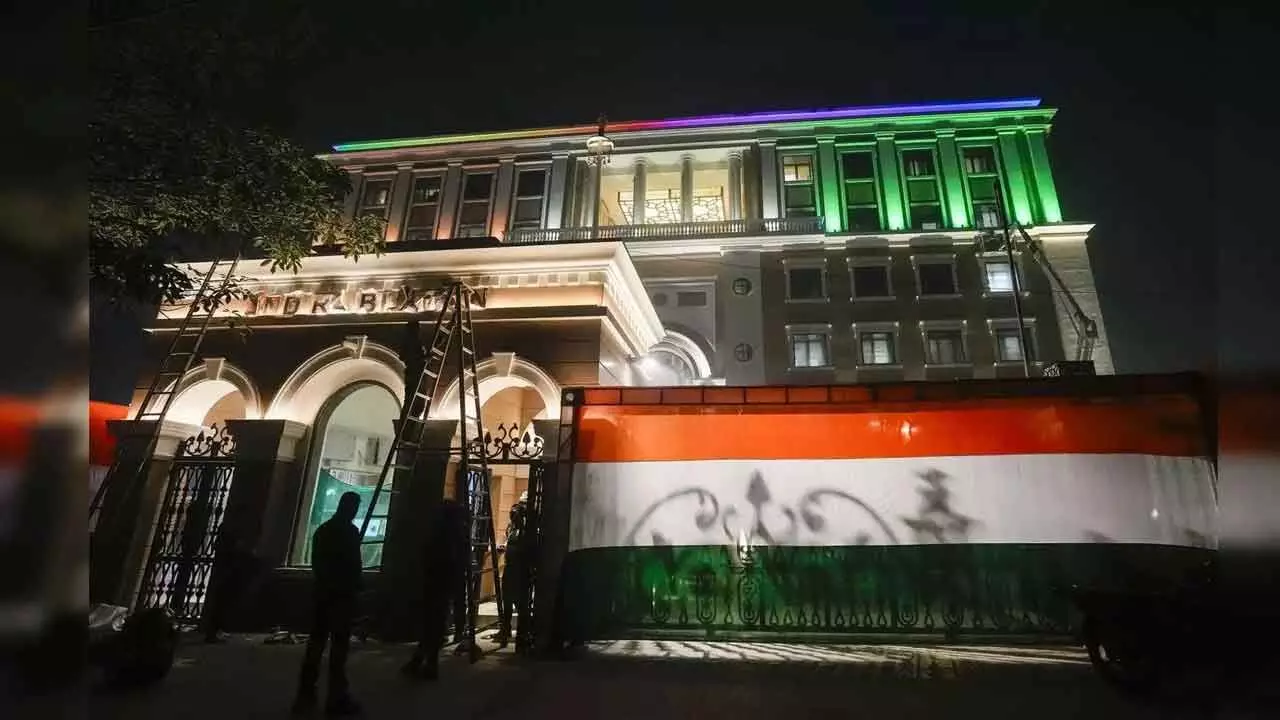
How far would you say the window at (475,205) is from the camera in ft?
92.0

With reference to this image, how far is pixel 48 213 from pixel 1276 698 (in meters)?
3.91

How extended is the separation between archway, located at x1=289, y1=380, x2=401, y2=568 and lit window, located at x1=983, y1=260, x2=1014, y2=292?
24695 mm

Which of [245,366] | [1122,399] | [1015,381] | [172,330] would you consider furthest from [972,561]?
[172,330]

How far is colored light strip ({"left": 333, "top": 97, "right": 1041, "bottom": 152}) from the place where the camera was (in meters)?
27.0

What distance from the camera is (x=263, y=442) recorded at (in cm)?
1006

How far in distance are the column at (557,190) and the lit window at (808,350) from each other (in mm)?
12528

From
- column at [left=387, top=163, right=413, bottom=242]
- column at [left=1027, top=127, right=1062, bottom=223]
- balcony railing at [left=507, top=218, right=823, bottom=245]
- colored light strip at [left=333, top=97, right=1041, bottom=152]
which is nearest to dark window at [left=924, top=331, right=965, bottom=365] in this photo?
balcony railing at [left=507, top=218, right=823, bottom=245]

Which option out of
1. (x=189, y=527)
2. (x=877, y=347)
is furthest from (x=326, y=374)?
(x=877, y=347)

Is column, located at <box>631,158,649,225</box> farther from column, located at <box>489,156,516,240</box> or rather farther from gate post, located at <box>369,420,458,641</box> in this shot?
gate post, located at <box>369,420,458,641</box>

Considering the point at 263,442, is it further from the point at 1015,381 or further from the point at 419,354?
the point at 1015,381

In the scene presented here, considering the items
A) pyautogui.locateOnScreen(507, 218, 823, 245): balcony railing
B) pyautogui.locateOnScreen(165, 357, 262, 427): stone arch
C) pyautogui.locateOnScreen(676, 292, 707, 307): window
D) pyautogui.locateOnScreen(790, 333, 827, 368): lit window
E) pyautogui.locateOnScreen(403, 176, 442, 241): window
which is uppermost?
pyautogui.locateOnScreen(403, 176, 442, 241): window

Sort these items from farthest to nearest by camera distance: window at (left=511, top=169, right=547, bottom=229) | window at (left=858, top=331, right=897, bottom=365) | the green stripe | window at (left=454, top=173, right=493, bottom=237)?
window at (left=454, top=173, right=493, bottom=237)
window at (left=511, top=169, right=547, bottom=229)
window at (left=858, top=331, right=897, bottom=365)
the green stripe

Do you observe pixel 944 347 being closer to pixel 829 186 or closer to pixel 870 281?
pixel 870 281

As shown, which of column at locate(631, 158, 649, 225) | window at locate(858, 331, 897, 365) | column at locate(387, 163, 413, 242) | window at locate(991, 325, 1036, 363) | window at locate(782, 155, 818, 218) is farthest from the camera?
column at locate(387, 163, 413, 242)
